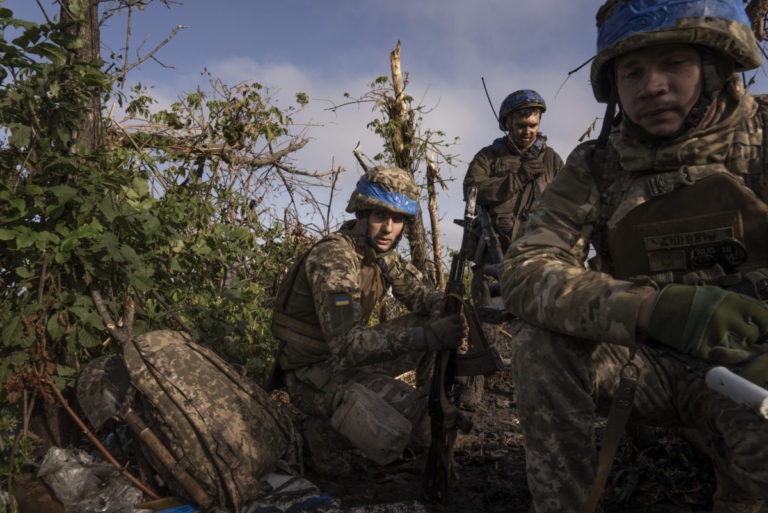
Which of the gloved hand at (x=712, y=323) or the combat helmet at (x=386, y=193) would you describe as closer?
the gloved hand at (x=712, y=323)

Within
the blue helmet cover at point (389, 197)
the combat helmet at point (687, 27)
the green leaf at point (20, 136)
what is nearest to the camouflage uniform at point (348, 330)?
the blue helmet cover at point (389, 197)

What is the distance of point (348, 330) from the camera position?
3141 millimetres

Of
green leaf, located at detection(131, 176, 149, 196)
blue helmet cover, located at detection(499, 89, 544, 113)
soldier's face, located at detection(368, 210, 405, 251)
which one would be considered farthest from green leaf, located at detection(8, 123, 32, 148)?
blue helmet cover, located at detection(499, 89, 544, 113)

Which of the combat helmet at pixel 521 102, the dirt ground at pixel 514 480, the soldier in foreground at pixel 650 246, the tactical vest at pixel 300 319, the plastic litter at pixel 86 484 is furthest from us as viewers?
the combat helmet at pixel 521 102

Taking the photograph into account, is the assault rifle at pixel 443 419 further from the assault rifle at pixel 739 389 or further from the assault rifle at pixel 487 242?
the assault rifle at pixel 487 242

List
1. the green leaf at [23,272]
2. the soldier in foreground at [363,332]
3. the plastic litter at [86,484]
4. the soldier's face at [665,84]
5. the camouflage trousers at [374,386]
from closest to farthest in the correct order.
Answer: the soldier's face at [665,84] → the plastic litter at [86,484] → the green leaf at [23,272] → the soldier in foreground at [363,332] → the camouflage trousers at [374,386]

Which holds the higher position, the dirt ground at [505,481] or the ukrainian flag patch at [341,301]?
the ukrainian flag patch at [341,301]

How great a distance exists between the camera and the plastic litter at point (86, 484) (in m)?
2.68

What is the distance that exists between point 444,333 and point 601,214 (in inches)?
50.9

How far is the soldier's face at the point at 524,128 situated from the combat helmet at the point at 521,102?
84mm

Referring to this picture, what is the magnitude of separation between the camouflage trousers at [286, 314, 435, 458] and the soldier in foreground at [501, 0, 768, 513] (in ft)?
4.17

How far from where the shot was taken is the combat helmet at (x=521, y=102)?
540cm

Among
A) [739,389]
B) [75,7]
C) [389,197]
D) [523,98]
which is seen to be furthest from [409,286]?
[739,389]

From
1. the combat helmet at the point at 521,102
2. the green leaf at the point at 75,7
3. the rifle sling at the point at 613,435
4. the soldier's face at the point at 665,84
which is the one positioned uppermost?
the combat helmet at the point at 521,102
